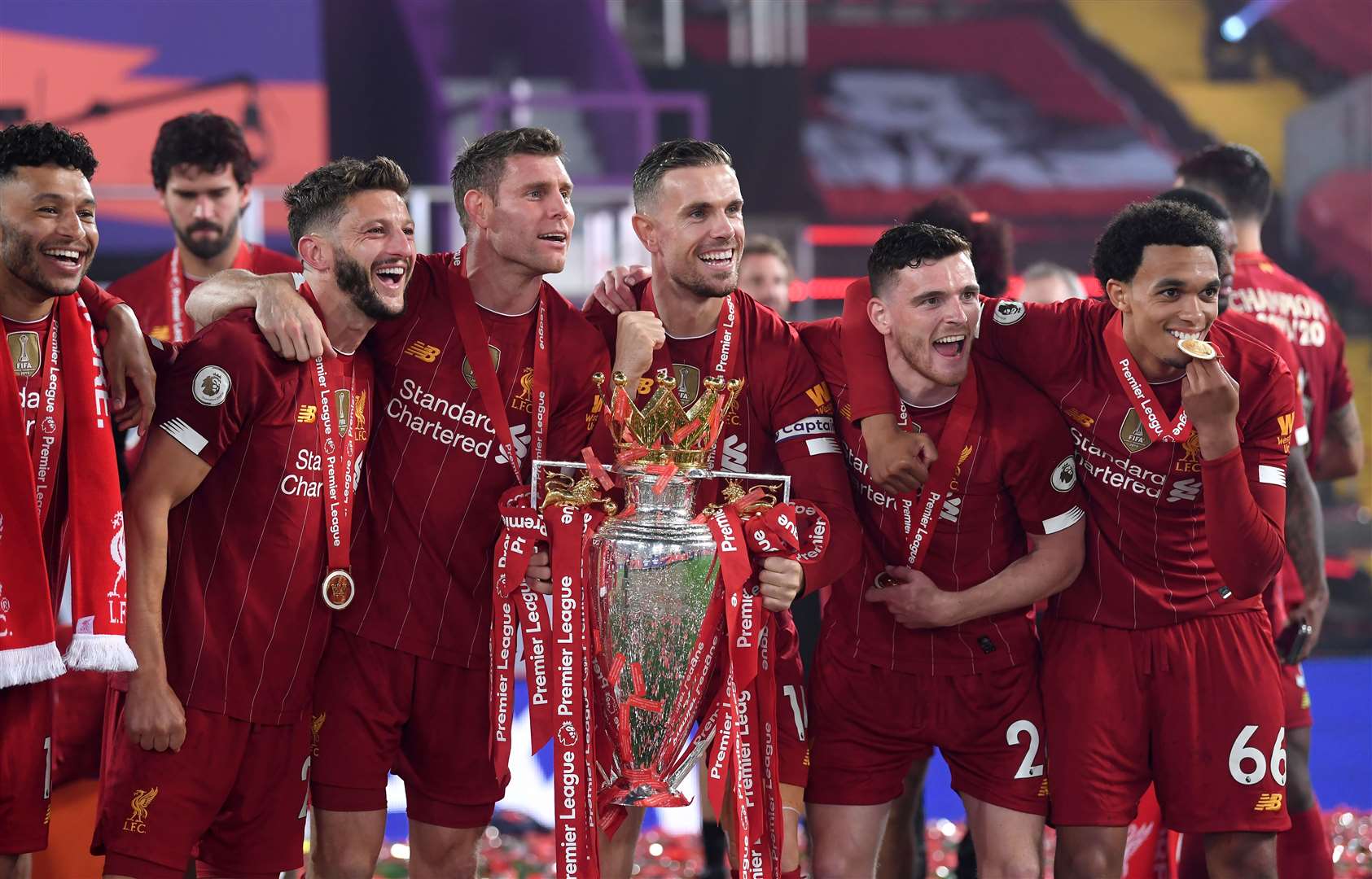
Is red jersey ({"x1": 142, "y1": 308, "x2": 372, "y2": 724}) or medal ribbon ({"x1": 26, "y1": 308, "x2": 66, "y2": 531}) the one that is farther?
red jersey ({"x1": 142, "y1": 308, "x2": 372, "y2": 724})

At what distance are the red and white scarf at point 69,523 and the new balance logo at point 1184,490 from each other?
2.49 m

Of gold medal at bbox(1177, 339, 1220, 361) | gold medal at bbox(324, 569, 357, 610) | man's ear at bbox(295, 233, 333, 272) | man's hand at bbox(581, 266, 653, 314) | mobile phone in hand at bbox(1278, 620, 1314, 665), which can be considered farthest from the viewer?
mobile phone in hand at bbox(1278, 620, 1314, 665)

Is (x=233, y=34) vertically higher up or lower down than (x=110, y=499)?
higher up

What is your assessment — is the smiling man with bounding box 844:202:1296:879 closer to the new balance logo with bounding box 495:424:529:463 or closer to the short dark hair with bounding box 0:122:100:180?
the new balance logo with bounding box 495:424:529:463

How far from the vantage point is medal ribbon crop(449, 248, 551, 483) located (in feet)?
11.5

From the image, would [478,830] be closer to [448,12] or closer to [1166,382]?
[1166,382]

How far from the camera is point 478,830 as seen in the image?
12.0ft

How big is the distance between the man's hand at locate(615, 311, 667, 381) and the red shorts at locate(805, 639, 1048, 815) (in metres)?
0.95

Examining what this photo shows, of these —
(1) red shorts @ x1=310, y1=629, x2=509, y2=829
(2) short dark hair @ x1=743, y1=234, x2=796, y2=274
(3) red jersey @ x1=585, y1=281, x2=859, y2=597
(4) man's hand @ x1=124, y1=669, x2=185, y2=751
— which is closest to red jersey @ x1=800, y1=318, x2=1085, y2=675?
(3) red jersey @ x1=585, y1=281, x2=859, y2=597

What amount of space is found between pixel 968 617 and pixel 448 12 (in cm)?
872

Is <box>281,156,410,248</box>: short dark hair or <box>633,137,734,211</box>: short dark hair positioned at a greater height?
<box>633,137,734,211</box>: short dark hair

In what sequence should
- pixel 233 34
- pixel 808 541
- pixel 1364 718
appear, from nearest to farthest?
pixel 808 541 → pixel 1364 718 → pixel 233 34

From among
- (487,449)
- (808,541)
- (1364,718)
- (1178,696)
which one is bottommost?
(1364,718)

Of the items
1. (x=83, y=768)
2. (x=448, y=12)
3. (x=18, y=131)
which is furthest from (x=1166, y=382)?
(x=448, y=12)
